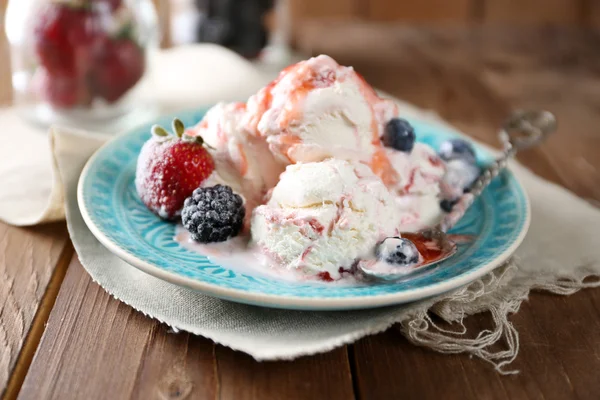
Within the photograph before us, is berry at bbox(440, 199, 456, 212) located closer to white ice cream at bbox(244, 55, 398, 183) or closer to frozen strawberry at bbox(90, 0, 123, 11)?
white ice cream at bbox(244, 55, 398, 183)

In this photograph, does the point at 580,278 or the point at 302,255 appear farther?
the point at 580,278

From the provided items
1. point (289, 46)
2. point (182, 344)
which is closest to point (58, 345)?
point (182, 344)

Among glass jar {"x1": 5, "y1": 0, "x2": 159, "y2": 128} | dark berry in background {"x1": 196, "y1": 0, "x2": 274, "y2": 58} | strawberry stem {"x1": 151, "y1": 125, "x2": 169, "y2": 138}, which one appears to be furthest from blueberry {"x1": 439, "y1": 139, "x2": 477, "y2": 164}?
dark berry in background {"x1": 196, "y1": 0, "x2": 274, "y2": 58}

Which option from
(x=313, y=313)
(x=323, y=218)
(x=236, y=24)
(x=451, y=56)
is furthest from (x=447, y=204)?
(x=451, y=56)

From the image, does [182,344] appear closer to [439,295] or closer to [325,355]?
[325,355]

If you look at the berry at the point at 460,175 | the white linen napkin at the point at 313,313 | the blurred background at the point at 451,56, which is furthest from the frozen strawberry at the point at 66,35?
the berry at the point at 460,175

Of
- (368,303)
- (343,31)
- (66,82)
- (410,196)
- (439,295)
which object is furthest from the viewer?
(343,31)

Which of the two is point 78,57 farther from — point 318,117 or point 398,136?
point 398,136
